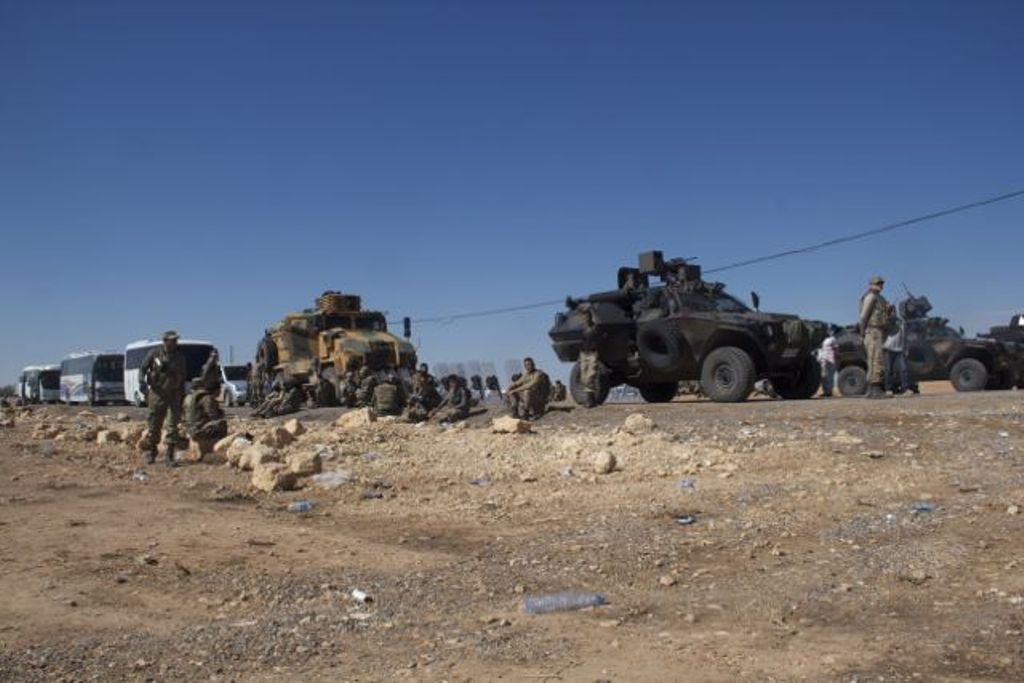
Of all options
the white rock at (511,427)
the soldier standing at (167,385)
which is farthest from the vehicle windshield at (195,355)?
the white rock at (511,427)

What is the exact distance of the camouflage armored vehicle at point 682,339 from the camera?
1297cm

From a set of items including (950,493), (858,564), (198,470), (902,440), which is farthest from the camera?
(198,470)

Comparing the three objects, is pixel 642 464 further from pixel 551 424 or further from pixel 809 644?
pixel 809 644

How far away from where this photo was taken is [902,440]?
8828 mm

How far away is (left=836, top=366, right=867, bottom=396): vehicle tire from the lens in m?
18.3

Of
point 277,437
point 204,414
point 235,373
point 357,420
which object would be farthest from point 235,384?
point 277,437

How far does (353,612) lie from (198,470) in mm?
6697

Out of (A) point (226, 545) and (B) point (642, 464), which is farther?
(B) point (642, 464)

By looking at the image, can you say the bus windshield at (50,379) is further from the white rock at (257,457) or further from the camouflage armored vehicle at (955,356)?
the camouflage armored vehicle at (955,356)

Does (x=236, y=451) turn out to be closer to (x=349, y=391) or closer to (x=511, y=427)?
(x=511, y=427)

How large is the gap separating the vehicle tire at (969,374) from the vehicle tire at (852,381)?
1722 mm

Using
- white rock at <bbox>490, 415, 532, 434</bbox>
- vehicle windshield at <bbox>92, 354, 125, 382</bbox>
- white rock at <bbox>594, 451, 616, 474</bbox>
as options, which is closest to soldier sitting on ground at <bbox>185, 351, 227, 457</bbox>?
white rock at <bbox>490, 415, 532, 434</bbox>

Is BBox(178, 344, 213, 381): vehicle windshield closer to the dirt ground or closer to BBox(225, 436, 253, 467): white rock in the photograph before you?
BBox(225, 436, 253, 467): white rock

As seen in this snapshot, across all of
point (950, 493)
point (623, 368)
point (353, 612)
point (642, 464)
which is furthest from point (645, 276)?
point (353, 612)
